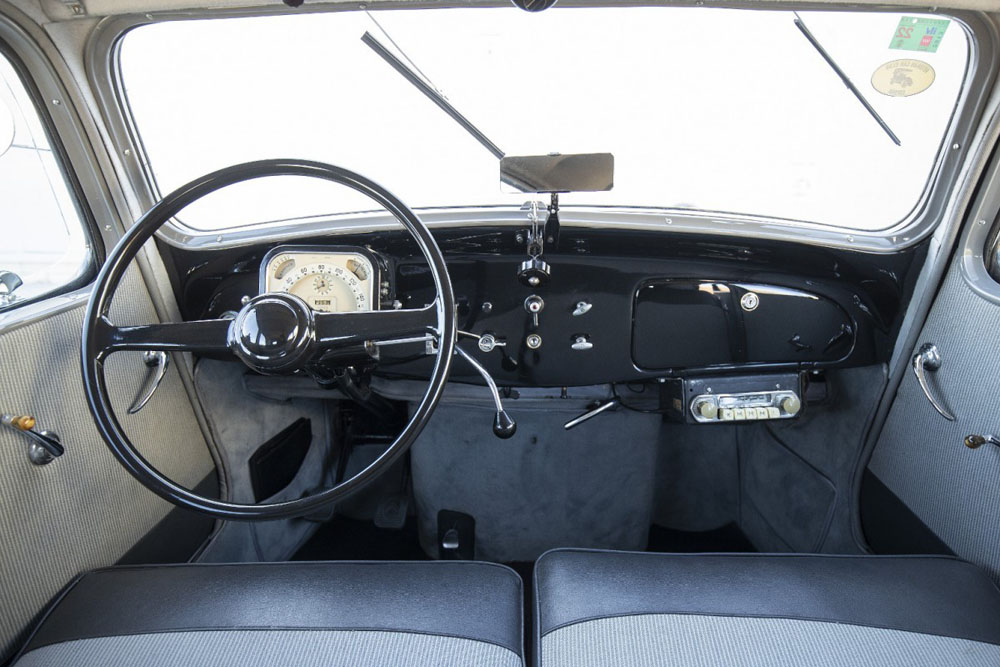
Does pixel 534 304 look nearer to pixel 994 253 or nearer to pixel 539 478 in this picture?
pixel 539 478

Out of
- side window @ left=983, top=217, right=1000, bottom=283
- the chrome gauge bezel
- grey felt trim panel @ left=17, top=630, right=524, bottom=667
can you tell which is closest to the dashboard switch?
the chrome gauge bezel

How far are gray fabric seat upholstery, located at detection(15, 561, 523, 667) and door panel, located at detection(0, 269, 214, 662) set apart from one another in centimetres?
7

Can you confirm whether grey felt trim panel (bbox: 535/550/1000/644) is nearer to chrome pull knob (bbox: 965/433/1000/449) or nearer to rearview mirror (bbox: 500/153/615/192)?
chrome pull knob (bbox: 965/433/1000/449)

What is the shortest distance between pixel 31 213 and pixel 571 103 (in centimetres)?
131

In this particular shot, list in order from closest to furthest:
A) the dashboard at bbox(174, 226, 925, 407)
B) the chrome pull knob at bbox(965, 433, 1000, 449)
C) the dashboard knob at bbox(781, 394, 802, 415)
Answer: the chrome pull knob at bbox(965, 433, 1000, 449) < the dashboard at bbox(174, 226, 925, 407) < the dashboard knob at bbox(781, 394, 802, 415)

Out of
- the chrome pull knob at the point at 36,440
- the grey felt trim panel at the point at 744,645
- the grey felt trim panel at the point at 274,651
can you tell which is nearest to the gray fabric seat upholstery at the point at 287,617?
the grey felt trim panel at the point at 274,651

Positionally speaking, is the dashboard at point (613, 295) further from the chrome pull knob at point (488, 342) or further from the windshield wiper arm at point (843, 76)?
the windshield wiper arm at point (843, 76)

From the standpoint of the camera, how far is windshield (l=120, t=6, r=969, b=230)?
1.45 metres

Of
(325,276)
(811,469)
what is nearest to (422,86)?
(325,276)

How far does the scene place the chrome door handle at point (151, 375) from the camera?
4.95 feet

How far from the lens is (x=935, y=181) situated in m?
1.55

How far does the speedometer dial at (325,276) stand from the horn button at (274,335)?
0.34 m

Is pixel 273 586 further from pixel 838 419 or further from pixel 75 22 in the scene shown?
pixel 838 419

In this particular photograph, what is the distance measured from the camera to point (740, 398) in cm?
170
